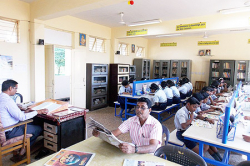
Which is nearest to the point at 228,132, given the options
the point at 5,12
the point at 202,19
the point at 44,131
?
the point at 44,131

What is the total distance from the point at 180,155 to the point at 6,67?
15.1 feet

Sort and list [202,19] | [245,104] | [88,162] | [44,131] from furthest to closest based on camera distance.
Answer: [202,19]
[245,104]
[44,131]
[88,162]

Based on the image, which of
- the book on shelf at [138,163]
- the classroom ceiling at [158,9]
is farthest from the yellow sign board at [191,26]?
the book on shelf at [138,163]

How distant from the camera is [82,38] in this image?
648cm

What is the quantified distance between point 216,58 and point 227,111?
7.59 meters

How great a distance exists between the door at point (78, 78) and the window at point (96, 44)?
0.93 m

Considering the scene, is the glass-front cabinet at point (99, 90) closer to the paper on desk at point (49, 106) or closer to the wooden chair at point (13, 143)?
the paper on desk at point (49, 106)

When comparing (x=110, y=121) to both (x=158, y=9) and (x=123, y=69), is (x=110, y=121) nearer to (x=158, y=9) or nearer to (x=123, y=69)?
(x=123, y=69)

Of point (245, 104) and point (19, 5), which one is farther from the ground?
point (19, 5)

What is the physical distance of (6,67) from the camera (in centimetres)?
446

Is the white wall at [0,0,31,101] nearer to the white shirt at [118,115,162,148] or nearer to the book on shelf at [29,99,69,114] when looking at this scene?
the book on shelf at [29,99,69,114]

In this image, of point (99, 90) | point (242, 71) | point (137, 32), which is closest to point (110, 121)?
point (99, 90)

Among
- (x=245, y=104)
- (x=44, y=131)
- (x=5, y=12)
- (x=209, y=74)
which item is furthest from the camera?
(x=209, y=74)

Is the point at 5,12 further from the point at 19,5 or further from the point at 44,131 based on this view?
the point at 44,131
